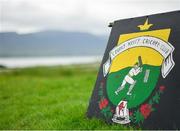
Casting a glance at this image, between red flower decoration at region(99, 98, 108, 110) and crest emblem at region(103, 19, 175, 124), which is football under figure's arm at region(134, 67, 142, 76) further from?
red flower decoration at region(99, 98, 108, 110)

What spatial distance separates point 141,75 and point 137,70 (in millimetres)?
103

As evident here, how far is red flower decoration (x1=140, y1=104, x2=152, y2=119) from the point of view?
5203 millimetres

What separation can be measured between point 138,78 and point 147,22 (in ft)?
2.61

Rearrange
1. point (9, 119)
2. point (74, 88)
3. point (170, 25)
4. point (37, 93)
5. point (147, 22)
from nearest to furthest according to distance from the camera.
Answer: point (170, 25) → point (147, 22) → point (9, 119) → point (37, 93) → point (74, 88)

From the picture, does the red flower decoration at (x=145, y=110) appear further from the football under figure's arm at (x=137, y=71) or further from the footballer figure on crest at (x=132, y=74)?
the football under figure's arm at (x=137, y=71)

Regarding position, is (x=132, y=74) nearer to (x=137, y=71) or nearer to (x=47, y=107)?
(x=137, y=71)

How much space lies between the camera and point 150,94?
207 inches

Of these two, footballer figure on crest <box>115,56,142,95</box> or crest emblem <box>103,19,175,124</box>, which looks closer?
crest emblem <box>103,19,175,124</box>

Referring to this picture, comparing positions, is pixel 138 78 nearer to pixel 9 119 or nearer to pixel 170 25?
pixel 170 25

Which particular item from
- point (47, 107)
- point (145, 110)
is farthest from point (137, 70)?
point (47, 107)

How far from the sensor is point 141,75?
5.48 metres

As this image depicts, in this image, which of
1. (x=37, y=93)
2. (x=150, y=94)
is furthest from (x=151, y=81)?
(x=37, y=93)

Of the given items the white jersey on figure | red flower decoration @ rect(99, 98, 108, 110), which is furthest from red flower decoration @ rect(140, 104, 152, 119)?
red flower decoration @ rect(99, 98, 108, 110)

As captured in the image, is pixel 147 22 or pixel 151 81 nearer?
pixel 151 81
